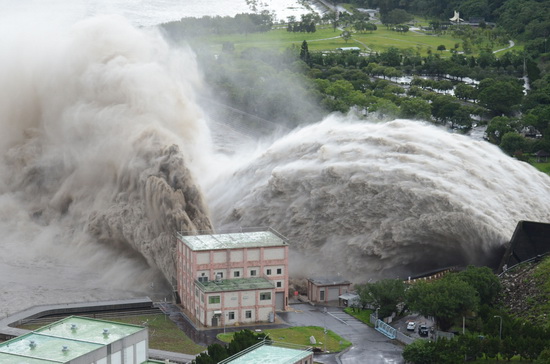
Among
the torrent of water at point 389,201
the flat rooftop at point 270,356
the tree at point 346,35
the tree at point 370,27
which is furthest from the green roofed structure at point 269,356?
the tree at point 370,27

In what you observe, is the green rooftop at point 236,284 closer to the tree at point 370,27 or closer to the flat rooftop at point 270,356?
the flat rooftop at point 270,356

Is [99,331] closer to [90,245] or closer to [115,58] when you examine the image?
[90,245]

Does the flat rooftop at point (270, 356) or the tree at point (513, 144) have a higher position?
the flat rooftop at point (270, 356)

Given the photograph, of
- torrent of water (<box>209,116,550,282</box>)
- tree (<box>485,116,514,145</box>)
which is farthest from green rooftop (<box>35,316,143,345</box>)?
tree (<box>485,116,514,145</box>)

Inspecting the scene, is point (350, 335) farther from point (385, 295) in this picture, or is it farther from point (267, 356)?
point (267, 356)

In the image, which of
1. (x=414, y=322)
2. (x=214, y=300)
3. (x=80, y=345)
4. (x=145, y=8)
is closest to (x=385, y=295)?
(x=414, y=322)

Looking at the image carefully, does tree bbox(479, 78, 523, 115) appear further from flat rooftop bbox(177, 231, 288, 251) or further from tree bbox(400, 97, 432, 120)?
flat rooftop bbox(177, 231, 288, 251)
